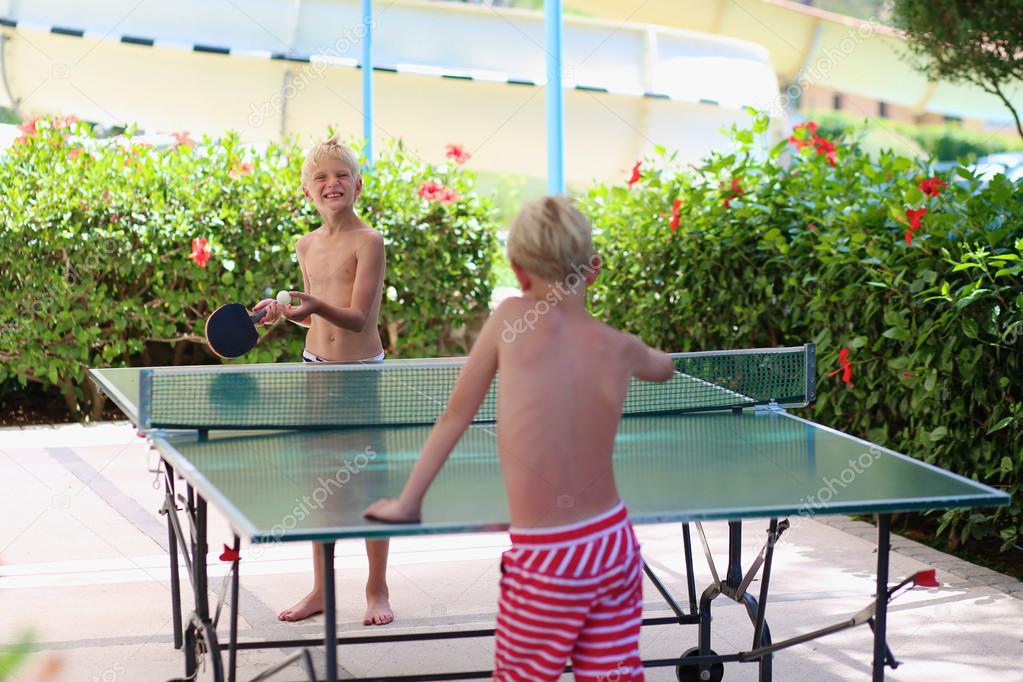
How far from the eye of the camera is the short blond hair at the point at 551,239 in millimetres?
2371

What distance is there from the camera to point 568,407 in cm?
241

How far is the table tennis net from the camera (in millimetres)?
3553

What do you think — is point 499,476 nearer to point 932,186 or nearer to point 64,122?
point 932,186

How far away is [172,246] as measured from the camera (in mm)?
7492

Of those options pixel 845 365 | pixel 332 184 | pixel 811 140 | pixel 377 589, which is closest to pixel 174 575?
pixel 377 589

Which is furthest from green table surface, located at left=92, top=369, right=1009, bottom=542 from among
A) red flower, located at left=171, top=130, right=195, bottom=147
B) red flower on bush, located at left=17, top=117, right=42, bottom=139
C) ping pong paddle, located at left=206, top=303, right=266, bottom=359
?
red flower, located at left=171, top=130, right=195, bottom=147

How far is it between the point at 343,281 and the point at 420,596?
3.85ft

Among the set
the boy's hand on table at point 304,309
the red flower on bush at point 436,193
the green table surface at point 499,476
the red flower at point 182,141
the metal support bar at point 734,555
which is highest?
the red flower at point 182,141

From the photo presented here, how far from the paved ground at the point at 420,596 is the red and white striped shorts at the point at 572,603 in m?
1.32

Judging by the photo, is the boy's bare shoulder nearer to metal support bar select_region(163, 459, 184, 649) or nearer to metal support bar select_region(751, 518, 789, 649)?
metal support bar select_region(163, 459, 184, 649)

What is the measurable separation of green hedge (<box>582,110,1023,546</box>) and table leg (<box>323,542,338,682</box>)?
292 cm

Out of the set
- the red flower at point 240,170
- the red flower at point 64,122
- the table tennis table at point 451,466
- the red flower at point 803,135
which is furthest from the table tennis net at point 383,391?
the red flower at point 64,122

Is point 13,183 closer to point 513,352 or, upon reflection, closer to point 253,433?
point 253,433

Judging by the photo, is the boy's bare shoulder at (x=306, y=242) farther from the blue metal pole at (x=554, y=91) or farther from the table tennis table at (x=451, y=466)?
the blue metal pole at (x=554, y=91)
